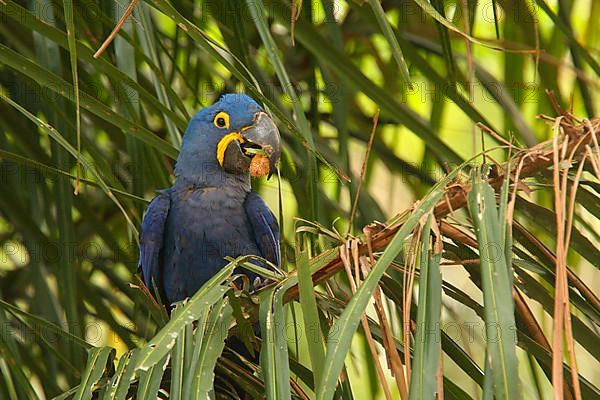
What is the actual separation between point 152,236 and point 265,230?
0.23 m

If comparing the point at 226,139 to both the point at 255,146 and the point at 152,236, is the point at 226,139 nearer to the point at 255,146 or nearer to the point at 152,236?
the point at 255,146

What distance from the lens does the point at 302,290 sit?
0.94 m

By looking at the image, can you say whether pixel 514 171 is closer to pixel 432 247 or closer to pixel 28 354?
pixel 432 247

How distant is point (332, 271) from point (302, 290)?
0.47 ft

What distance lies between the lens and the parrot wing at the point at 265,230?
194 centimetres

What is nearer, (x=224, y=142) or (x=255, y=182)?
(x=224, y=142)

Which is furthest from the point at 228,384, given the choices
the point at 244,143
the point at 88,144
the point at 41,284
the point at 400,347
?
the point at 41,284

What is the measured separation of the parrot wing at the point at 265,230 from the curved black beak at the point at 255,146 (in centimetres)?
9

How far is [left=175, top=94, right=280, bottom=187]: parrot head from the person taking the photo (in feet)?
6.23

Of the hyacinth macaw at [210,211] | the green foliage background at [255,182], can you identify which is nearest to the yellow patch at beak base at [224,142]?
the hyacinth macaw at [210,211]

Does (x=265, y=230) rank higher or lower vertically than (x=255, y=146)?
lower

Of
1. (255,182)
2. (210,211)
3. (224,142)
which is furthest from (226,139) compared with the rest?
(255,182)

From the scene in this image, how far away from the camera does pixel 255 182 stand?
7.84 ft

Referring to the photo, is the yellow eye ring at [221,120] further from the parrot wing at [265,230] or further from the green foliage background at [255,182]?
the parrot wing at [265,230]
